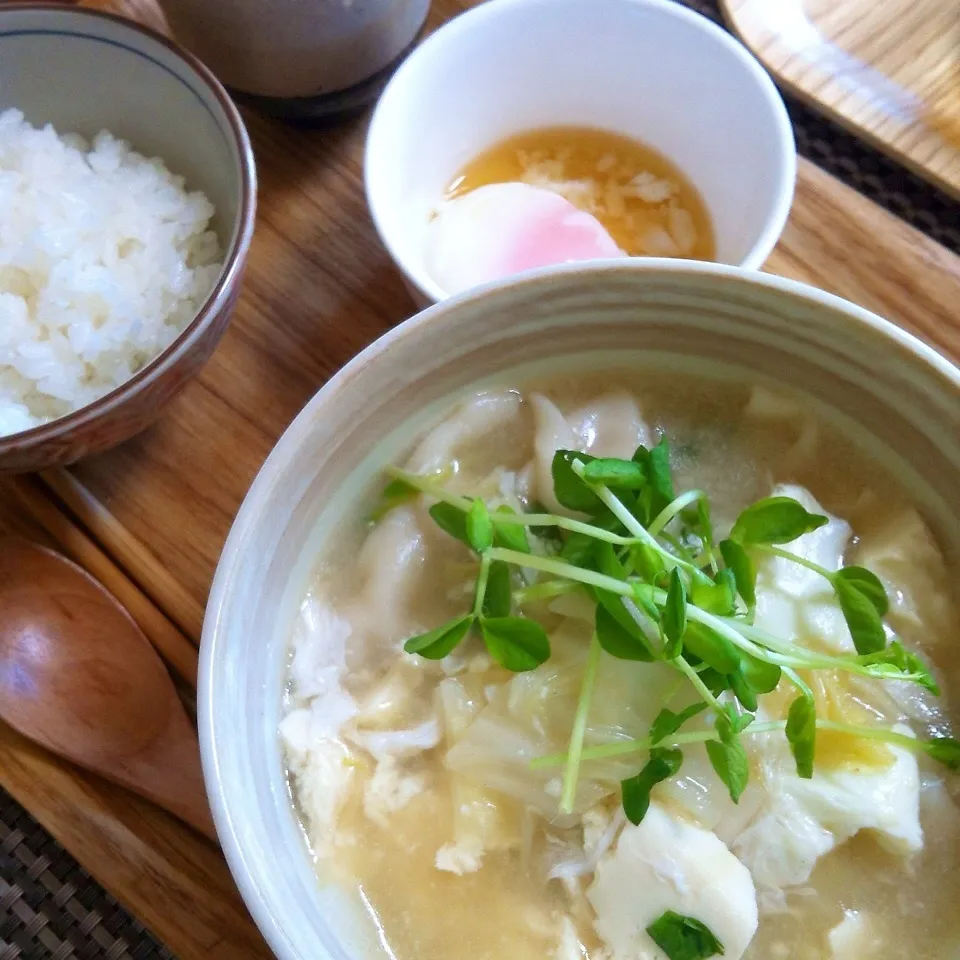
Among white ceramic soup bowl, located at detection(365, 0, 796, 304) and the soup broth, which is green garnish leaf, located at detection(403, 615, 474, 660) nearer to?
the soup broth

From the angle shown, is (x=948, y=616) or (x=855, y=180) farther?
(x=855, y=180)

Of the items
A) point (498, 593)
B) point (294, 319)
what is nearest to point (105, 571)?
point (294, 319)

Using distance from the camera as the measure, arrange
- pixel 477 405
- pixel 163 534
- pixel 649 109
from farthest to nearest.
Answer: pixel 649 109 → pixel 163 534 → pixel 477 405

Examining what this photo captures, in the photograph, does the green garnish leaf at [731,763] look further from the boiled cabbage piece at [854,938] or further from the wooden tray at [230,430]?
the wooden tray at [230,430]

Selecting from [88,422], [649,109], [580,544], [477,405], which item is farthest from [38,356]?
[649,109]

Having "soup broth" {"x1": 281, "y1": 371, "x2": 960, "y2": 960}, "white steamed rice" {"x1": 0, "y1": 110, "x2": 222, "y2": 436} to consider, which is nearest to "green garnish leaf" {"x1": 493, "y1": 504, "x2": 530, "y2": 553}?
"soup broth" {"x1": 281, "y1": 371, "x2": 960, "y2": 960}

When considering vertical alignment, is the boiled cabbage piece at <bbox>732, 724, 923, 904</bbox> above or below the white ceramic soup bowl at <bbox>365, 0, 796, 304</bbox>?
below

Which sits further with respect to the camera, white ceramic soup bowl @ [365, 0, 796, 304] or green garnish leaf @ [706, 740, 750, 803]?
white ceramic soup bowl @ [365, 0, 796, 304]

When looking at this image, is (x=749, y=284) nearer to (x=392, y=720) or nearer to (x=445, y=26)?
(x=392, y=720)
